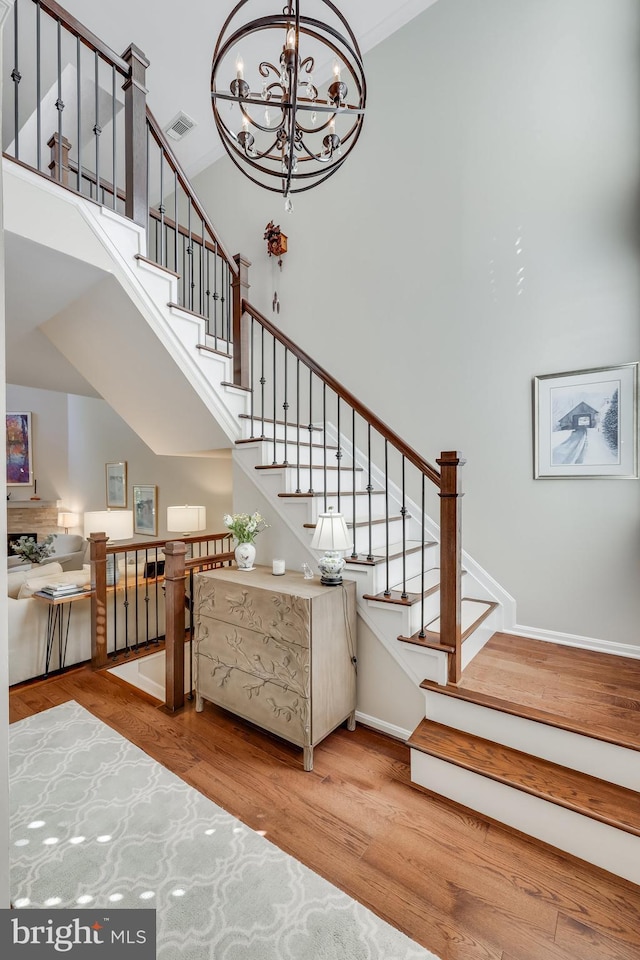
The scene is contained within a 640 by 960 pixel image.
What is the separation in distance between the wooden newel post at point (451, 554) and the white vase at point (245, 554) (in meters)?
1.24

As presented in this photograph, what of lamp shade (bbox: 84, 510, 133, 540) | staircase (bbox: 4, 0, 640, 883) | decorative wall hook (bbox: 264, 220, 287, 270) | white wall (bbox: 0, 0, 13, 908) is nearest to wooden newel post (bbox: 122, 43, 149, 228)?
staircase (bbox: 4, 0, 640, 883)

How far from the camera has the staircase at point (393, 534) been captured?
1.84 m

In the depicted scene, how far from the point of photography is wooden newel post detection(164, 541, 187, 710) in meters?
2.82

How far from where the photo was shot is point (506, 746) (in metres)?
2.05

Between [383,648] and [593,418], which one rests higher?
[593,418]

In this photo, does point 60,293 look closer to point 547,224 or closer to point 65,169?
point 65,169

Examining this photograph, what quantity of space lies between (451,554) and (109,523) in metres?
3.26

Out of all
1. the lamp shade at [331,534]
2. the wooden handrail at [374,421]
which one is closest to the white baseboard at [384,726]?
the lamp shade at [331,534]

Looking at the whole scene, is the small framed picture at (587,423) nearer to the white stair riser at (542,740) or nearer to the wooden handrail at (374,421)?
the wooden handrail at (374,421)

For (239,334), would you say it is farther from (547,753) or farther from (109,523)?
(547,753)

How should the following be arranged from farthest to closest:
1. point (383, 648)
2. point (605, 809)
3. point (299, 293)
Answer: point (299, 293) → point (383, 648) → point (605, 809)

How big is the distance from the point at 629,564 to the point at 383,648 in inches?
61.2

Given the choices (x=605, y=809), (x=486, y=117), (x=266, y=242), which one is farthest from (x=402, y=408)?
(x=605, y=809)

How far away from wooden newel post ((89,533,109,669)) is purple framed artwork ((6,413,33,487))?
572 cm
